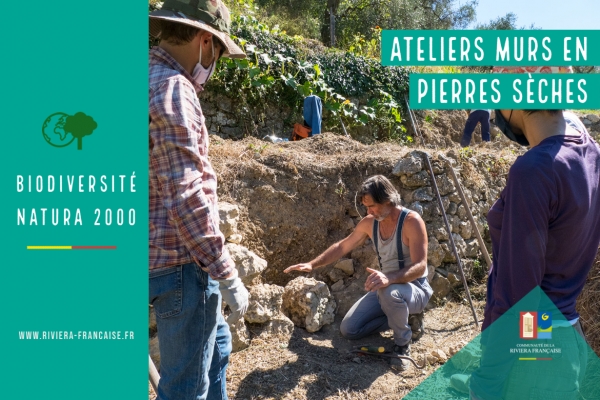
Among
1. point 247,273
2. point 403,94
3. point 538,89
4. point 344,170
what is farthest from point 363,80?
point 538,89

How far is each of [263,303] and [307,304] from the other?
432 millimetres

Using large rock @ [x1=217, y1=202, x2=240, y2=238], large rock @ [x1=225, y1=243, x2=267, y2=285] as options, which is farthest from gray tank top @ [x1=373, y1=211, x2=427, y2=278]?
large rock @ [x1=217, y1=202, x2=240, y2=238]

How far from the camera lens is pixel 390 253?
13.3 ft

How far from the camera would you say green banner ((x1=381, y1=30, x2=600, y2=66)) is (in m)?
3.08

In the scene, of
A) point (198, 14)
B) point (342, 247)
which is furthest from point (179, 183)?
point (342, 247)

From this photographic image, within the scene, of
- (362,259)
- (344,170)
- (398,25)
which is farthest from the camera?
(398,25)

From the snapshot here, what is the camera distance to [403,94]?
12664 millimetres

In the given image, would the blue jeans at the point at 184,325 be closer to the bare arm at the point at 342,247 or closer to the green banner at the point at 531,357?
the green banner at the point at 531,357

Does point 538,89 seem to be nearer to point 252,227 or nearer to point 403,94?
point 252,227

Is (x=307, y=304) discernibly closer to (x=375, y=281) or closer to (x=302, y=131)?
(x=375, y=281)

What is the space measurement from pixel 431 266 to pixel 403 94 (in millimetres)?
8127

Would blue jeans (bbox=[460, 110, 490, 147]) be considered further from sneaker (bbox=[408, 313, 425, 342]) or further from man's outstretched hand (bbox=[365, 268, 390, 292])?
man's outstretched hand (bbox=[365, 268, 390, 292])

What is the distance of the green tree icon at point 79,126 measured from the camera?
2.22 meters

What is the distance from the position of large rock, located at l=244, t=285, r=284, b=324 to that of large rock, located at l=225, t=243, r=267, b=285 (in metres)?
0.13
